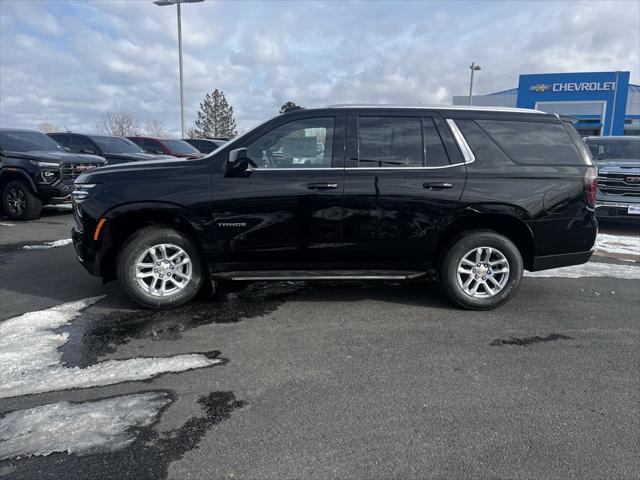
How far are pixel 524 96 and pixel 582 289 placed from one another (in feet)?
129

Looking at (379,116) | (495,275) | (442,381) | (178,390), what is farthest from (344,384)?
(379,116)

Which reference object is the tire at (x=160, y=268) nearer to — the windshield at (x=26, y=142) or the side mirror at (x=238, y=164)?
the side mirror at (x=238, y=164)

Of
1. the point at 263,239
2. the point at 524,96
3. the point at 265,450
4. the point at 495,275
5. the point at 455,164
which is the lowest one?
the point at 265,450

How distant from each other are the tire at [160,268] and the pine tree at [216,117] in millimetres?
63966

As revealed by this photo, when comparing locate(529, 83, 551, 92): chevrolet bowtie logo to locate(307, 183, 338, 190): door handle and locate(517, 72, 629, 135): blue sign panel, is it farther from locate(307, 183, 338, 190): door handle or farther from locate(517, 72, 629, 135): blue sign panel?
locate(307, 183, 338, 190): door handle

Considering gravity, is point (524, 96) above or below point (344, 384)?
above

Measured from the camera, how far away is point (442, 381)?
3293 millimetres

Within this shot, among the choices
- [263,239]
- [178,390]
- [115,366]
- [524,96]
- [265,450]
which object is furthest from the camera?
[524,96]

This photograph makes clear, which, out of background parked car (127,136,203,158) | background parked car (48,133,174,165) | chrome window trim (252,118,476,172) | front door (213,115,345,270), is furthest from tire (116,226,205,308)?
background parked car (127,136,203,158)

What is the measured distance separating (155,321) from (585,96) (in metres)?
43.9

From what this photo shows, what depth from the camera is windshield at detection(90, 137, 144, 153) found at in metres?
12.5

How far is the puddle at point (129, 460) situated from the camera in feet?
7.61

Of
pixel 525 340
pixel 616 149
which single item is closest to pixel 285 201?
pixel 525 340

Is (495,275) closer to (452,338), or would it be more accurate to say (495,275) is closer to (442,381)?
(452,338)
